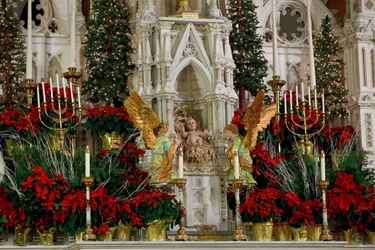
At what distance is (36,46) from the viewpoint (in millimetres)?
20141

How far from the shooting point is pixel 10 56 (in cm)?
1914

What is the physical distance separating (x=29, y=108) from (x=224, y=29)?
135 inches

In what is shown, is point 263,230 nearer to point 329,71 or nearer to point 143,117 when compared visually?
point 143,117

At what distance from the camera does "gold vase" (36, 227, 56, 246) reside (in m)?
16.4

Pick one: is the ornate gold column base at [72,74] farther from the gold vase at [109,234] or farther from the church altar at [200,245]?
the church altar at [200,245]

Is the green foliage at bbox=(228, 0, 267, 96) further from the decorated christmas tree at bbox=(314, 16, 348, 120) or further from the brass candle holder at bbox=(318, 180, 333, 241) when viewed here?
the brass candle holder at bbox=(318, 180, 333, 241)

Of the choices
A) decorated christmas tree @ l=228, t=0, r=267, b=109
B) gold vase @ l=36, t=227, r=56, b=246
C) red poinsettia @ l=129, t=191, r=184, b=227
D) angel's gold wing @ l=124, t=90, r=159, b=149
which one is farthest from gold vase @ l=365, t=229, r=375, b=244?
gold vase @ l=36, t=227, r=56, b=246

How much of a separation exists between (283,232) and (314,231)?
454mm

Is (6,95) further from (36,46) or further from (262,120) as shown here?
(262,120)

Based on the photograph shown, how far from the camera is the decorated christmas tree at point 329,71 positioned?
66.5 feet

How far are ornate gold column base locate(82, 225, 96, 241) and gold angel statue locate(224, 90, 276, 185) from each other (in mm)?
2486

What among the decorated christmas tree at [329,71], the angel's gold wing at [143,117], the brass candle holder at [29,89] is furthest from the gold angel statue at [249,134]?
the brass candle holder at [29,89]

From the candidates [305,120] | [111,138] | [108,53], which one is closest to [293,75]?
[305,120]

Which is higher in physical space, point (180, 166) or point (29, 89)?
point (29, 89)
